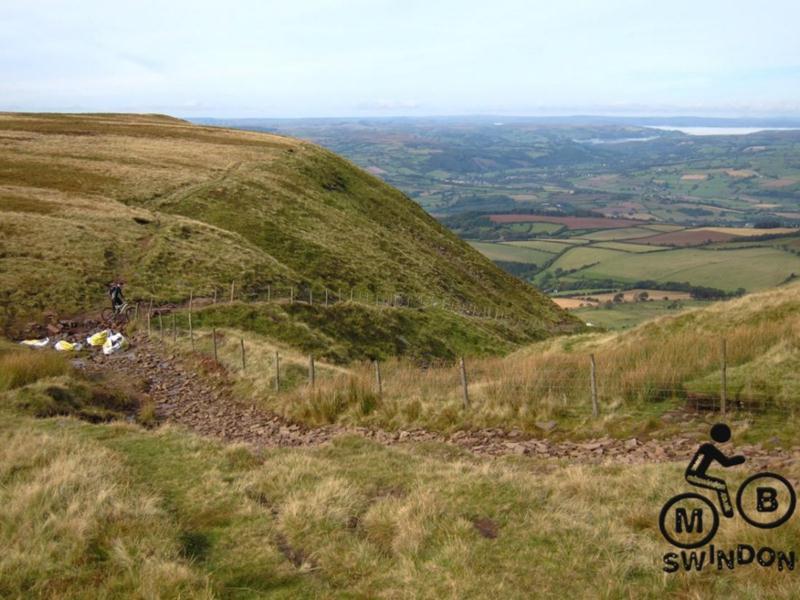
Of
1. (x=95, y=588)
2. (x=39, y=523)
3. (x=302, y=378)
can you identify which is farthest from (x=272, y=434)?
(x=95, y=588)

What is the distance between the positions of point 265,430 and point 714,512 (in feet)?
40.6

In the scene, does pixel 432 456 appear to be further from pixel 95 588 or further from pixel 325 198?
pixel 325 198

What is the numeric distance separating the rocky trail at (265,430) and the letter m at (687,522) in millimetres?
3349

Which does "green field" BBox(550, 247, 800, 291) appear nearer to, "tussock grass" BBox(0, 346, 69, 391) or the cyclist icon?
the cyclist icon

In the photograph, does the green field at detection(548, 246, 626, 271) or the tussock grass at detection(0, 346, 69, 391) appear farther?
the green field at detection(548, 246, 626, 271)

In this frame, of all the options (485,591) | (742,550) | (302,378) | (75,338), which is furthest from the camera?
(75,338)

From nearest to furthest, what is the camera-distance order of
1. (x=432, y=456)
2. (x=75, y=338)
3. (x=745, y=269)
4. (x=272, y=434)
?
(x=432, y=456) → (x=272, y=434) → (x=75, y=338) → (x=745, y=269)

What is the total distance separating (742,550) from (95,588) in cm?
829

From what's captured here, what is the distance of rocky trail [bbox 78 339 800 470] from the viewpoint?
12.6 m

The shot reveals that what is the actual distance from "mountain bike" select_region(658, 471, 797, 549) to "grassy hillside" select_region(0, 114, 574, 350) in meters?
31.3

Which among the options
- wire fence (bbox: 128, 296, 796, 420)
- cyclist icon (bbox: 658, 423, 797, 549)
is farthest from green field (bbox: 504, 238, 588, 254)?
cyclist icon (bbox: 658, 423, 797, 549)

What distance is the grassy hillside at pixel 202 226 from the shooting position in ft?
119

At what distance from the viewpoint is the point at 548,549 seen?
820 centimetres

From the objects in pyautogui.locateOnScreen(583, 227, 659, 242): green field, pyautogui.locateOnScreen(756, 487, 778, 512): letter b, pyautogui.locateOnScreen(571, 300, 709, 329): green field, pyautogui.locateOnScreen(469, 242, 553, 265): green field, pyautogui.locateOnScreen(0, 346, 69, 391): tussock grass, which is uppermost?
pyautogui.locateOnScreen(756, 487, 778, 512): letter b
